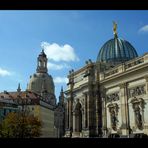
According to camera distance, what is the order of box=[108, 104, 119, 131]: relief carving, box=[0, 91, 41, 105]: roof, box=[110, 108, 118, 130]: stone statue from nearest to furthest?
1. box=[108, 104, 119, 131]: relief carving
2. box=[110, 108, 118, 130]: stone statue
3. box=[0, 91, 41, 105]: roof

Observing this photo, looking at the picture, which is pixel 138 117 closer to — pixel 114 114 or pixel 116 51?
pixel 114 114

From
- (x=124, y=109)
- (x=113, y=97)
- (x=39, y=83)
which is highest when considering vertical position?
(x=39, y=83)

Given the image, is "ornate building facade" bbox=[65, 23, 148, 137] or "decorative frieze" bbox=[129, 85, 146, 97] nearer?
"decorative frieze" bbox=[129, 85, 146, 97]

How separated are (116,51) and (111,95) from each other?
56.3ft

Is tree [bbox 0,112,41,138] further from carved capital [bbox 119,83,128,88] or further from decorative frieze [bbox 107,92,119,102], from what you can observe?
carved capital [bbox 119,83,128,88]

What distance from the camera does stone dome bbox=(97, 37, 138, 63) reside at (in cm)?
5809

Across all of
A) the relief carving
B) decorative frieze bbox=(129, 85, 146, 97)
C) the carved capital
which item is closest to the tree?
the relief carving

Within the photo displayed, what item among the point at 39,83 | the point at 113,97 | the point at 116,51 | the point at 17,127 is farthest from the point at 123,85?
the point at 39,83

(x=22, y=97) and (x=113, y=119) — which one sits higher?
(x=22, y=97)

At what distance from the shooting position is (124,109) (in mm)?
40500

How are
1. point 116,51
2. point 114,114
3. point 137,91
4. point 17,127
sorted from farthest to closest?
point 116,51 < point 17,127 < point 114,114 < point 137,91

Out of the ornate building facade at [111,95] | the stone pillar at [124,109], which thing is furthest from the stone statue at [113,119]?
the stone pillar at [124,109]
